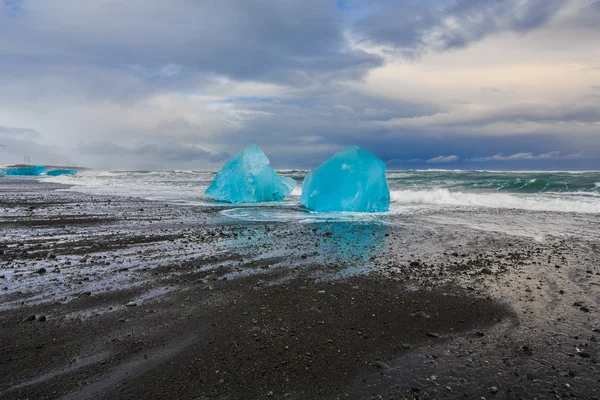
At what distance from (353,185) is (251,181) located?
629 centimetres

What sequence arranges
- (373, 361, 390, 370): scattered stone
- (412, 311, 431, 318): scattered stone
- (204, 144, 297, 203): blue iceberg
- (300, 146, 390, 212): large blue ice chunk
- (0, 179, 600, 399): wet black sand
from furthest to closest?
(204, 144, 297, 203): blue iceberg
(300, 146, 390, 212): large blue ice chunk
(412, 311, 431, 318): scattered stone
(373, 361, 390, 370): scattered stone
(0, 179, 600, 399): wet black sand

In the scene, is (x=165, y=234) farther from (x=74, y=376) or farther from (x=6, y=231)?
(x=74, y=376)

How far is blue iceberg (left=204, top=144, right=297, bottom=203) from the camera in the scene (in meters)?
19.5

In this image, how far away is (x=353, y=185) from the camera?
617 inches

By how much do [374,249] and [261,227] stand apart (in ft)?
13.5

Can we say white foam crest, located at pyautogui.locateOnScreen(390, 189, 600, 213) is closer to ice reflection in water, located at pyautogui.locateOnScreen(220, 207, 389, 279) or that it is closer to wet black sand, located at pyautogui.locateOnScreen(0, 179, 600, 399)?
ice reflection in water, located at pyautogui.locateOnScreen(220, 207, 389, 279)

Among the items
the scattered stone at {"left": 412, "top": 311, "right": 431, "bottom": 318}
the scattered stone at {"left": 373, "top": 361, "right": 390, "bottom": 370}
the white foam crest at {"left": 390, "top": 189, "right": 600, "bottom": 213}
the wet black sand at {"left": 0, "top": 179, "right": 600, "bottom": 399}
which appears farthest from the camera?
the white foam crest at {"left": 390, "top": 189, "right": 600, "bottom": 213}

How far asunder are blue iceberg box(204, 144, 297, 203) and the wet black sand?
37.4 feet

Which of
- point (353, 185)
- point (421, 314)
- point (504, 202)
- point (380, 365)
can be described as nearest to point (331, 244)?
point (421, 314)

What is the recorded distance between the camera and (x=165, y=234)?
9.30 meters

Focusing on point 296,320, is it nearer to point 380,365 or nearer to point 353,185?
point 380,365

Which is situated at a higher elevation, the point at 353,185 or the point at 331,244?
the point at 353,185

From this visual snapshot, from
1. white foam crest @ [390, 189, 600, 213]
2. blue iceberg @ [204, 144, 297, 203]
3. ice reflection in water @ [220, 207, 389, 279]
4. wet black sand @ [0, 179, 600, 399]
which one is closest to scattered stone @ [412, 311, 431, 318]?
wet black sand @ [0, 179, 600, 399]

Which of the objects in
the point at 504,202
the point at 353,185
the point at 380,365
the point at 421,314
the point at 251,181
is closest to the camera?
the point at 380,365
